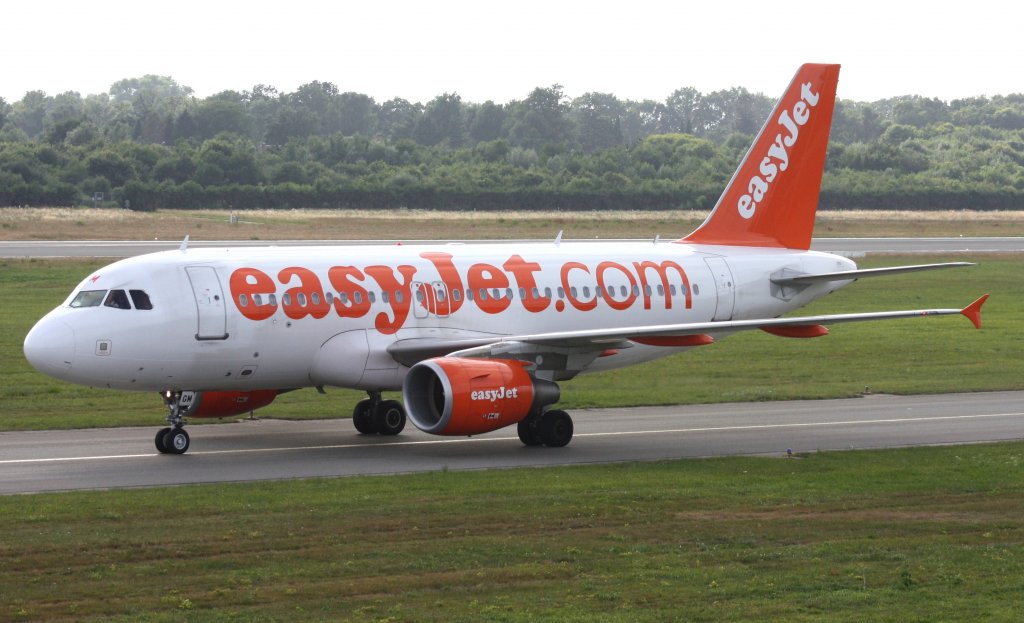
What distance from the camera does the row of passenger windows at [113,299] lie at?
2652 cm

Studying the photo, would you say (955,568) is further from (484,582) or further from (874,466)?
(874,466)

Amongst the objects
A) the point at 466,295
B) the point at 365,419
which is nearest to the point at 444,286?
the point at 466,295

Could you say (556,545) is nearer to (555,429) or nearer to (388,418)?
(555,429)

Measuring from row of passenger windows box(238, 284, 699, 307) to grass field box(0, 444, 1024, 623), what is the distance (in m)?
5.14

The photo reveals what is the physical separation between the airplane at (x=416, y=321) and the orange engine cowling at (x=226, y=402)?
3cm

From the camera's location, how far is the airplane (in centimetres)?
2641

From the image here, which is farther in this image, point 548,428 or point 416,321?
point 416,321

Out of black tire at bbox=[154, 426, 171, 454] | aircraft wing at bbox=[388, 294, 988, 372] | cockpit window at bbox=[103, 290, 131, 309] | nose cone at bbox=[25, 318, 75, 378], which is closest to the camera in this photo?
nose cone at bbox=[25, 318, 75, 378]

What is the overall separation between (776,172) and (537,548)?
61.7 feet

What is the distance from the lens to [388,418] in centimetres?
3031

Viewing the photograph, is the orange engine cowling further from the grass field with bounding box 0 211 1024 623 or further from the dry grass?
the dry grass

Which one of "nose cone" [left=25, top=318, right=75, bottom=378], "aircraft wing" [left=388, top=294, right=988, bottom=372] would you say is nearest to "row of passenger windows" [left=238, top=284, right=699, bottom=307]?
"aircraft wing" [left=388, top=294, right=988, bottom=372]

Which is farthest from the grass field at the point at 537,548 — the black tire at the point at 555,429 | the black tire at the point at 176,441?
the black tire at the point at 176,441

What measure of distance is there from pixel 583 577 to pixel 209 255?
44.7 feet
